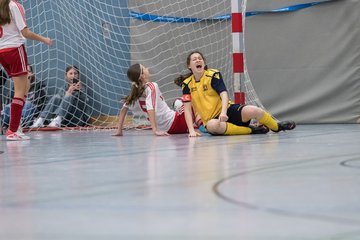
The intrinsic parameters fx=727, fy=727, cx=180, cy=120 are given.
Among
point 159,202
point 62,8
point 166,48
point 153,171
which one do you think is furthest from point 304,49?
point 159,202

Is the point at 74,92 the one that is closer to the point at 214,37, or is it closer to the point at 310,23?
the point at 214,37

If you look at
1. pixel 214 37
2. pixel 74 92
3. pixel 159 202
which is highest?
pixel 214 37

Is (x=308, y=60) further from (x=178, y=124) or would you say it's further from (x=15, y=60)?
(x=15, y=60)

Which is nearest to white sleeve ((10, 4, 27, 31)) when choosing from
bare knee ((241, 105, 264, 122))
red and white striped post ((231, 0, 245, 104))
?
bare knee ((241, 105, 264, 122))

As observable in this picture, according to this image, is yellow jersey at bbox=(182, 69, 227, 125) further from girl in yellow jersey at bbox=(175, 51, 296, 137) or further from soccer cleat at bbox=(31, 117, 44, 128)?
soccer cleat at bbox=(31, 117, 44, 128)

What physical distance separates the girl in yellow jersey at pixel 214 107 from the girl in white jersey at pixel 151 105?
0.38 metres

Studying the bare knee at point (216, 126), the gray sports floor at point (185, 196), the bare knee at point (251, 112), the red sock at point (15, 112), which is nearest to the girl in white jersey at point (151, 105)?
the bare knee at point (216, 126)

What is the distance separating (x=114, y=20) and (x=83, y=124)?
1.19 meters

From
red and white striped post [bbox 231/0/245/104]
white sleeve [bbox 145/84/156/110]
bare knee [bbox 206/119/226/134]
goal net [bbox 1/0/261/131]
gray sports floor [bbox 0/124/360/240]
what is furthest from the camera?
goal net [bbox 1/0/261/131]

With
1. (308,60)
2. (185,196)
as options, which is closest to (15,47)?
(308,60)

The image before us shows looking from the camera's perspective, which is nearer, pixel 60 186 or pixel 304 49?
pixel 60 186

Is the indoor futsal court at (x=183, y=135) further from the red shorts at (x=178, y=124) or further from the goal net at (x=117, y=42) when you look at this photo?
the red shorts at (x=178, y=124)

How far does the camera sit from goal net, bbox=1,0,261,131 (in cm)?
774

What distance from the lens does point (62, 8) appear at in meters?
7.84
